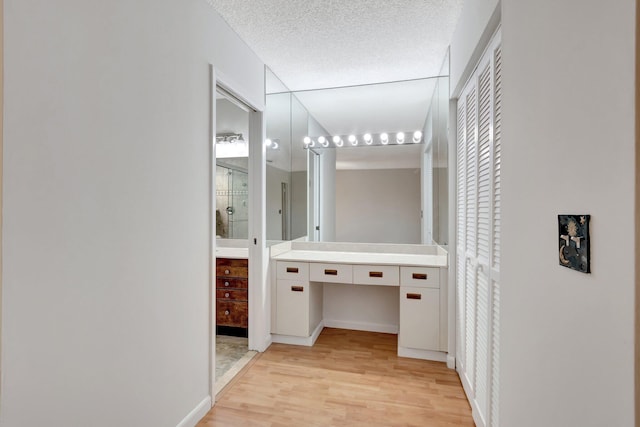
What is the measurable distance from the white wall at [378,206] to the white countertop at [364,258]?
17cm

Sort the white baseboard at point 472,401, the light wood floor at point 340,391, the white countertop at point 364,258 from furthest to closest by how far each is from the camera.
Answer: the white countertop at point 364,258
the light wood floor at point 340,391
the white baseboard at point 472,401

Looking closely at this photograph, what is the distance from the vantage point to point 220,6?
1.99 metres

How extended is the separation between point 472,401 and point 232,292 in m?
2.17

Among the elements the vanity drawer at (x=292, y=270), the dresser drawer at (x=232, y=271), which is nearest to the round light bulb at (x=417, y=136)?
the vanity drawer at (x=292, y=270)

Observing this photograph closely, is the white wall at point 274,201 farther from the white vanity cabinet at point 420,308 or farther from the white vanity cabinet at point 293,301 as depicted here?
the white vanity cabinet at point 420,308

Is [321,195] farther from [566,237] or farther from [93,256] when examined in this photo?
[566,237]

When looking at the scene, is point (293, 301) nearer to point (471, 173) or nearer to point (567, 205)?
point (471, 173)

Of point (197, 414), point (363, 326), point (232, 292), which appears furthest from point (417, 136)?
point (197, 414)

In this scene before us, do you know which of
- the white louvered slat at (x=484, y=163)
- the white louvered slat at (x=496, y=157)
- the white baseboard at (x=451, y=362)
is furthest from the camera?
the white baseboard at (x=451, y=362)

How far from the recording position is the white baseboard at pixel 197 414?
1734mm

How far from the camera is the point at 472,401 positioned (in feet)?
6.29

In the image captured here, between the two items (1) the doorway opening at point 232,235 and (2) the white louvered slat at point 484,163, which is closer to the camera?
(2) the white louvered slat at point 484,163

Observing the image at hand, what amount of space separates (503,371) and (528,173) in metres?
0.84

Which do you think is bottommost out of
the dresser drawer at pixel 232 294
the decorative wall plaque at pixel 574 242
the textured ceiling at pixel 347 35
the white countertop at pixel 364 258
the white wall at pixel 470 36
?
the dresser drawer at pixel 232 294
